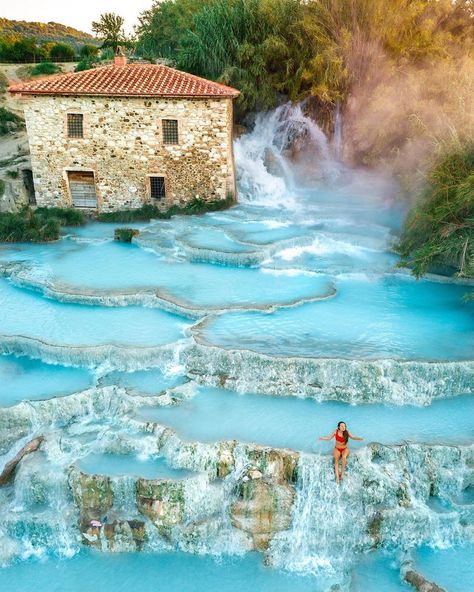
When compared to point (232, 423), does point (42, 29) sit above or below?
above

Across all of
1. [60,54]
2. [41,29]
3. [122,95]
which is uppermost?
[41,29]

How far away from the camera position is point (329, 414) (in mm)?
9422

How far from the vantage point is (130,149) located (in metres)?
19.7

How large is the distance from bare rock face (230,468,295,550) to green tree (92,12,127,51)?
3902 centimetres

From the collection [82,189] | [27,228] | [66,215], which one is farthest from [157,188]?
[27,228]

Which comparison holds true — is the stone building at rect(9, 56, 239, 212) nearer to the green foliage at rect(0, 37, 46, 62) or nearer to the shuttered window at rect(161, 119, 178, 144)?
the shuttered window at rect(161, 119, 178, 144)

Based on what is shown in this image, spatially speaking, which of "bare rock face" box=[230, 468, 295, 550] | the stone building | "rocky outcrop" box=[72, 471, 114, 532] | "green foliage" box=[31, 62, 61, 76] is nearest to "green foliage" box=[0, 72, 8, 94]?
"green foliage" box=[31, 62, 61, 76]

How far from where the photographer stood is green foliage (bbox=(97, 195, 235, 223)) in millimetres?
20047

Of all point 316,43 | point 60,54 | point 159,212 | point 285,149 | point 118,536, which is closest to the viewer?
point 118,536

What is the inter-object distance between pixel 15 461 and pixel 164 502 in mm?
2541

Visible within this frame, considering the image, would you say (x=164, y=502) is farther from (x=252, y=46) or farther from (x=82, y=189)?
(x=252, y=46)

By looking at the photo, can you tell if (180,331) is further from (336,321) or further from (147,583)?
(147,583)

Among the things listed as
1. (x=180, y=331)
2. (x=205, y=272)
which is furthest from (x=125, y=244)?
(x=180, y=331)

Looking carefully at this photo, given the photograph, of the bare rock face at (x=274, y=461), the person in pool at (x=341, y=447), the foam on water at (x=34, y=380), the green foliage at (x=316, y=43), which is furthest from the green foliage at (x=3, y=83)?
the person in pool at (x=341, y=447)
